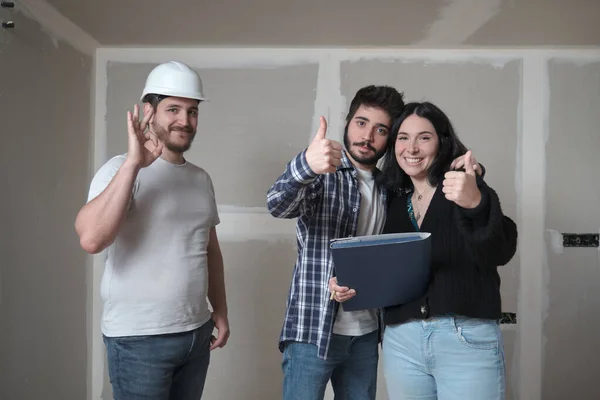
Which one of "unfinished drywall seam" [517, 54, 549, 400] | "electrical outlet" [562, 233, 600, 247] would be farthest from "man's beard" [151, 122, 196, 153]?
"electrical outlet" [562, 233, 600, 247]

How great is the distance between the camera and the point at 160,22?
2459 millimetres

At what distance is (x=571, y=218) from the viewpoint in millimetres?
2875

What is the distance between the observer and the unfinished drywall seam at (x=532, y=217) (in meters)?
2.84

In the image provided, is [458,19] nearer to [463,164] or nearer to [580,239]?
[463,164]

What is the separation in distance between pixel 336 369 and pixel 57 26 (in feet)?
6.80

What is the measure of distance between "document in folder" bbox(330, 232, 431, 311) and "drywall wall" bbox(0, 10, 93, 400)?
142 cm

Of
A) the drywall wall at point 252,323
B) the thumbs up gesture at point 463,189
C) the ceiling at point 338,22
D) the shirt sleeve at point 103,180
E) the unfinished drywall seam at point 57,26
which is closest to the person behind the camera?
the thumbs up gesture at point 463,189

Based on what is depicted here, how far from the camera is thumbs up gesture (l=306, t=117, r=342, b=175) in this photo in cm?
129

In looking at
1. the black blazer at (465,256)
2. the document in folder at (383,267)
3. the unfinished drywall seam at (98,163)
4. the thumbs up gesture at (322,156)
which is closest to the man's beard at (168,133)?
the thumbs up gesture at (322,156)

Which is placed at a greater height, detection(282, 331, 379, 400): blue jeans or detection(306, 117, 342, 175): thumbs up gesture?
detection(306, 117, 342, 175): thumbs up gesture

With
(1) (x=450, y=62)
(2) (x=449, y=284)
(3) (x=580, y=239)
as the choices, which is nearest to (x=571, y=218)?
(3) (x=580, y=239)

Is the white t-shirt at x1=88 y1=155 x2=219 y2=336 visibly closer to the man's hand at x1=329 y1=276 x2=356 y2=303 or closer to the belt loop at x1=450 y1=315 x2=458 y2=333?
the man's hand at x1=329 y1=276 x2=356 y2=303

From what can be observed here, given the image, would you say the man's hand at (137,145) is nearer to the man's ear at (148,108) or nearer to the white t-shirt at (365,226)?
the man's ear at (148,108)

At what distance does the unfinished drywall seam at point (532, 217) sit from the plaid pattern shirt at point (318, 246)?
66.8 inches
